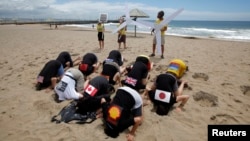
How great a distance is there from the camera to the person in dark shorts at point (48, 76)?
510 centimetres

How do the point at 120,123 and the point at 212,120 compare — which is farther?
the point at 212,120

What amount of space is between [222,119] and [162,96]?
4.03 ft

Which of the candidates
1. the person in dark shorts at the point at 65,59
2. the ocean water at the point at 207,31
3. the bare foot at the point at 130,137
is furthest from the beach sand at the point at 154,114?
the ocean water at the point at 207,31

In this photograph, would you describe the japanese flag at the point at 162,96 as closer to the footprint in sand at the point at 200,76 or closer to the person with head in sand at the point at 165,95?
the person with head in sand at the point at 165,95

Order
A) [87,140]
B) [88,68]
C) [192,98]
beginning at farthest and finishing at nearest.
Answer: [88,68], [192,98], [87,140]

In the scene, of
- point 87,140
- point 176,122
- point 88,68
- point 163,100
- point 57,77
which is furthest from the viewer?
point 88,68

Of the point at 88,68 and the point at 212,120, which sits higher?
the point at 88,68

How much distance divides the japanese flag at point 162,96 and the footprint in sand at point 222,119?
0.94m

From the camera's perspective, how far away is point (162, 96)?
3.94 metres

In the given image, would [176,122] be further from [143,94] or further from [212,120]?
[143,94]

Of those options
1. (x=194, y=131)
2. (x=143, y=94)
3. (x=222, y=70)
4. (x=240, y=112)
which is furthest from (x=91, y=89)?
(x=222, y=70)

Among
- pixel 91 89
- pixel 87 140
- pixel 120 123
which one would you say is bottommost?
pixel 87 140

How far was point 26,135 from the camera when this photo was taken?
3.38 metres

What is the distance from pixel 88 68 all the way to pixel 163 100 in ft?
9.38
